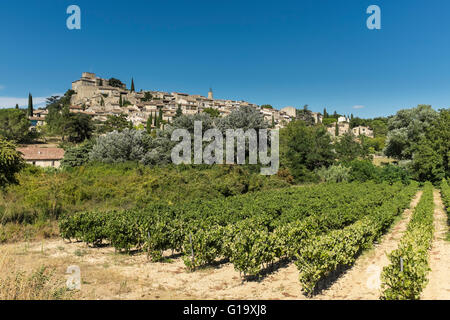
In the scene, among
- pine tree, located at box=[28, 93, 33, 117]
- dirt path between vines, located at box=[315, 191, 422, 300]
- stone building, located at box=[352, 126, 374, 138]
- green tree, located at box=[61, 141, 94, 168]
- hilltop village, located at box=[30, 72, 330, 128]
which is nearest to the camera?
dirt path between vines, located at box=[315, 191, 422, 300]

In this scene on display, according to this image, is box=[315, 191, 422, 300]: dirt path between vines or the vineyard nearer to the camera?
box=[315, 191, 422, 300]: dirt path between vines

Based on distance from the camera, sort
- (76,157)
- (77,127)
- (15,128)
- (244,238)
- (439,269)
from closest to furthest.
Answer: (244,238) → (439,269) → (76,157) → (15,128) → (77,127)

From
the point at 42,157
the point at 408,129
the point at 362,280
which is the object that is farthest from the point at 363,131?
the point at 362,280

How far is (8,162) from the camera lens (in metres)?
13.0

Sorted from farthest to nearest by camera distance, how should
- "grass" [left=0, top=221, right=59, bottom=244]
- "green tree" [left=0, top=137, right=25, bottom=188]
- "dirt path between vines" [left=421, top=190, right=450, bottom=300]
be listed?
1. "green tree" [left=0, top=137, right=25, bottom=188]
2. "grass" [left=0, top=221, right=59, bottom=244]
3. "dirt path between vines" [left=421, top=190, right=450, bottom=300]

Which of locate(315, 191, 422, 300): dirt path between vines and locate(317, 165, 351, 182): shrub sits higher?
locate(317, 165, 351, 182): shrub

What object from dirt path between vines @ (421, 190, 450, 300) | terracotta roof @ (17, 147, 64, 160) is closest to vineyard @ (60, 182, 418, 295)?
dirt path between vines @ (421, 190, 450, 300)

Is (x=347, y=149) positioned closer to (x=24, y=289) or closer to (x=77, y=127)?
(x=77, y=127)

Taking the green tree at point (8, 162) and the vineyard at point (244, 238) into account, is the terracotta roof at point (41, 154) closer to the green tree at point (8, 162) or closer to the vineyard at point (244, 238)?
the green tree at point (8, 162)

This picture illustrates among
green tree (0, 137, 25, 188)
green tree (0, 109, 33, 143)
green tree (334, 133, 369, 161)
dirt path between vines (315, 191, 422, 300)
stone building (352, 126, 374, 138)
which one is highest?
stone building (352, 126, 374, 138)

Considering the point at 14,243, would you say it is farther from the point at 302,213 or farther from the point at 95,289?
the point at 302,213

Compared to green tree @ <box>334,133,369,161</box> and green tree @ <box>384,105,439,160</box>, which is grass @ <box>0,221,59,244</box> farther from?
green tree @ <box>334,133,369,161</box>

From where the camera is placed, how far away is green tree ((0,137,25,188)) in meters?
12.8
